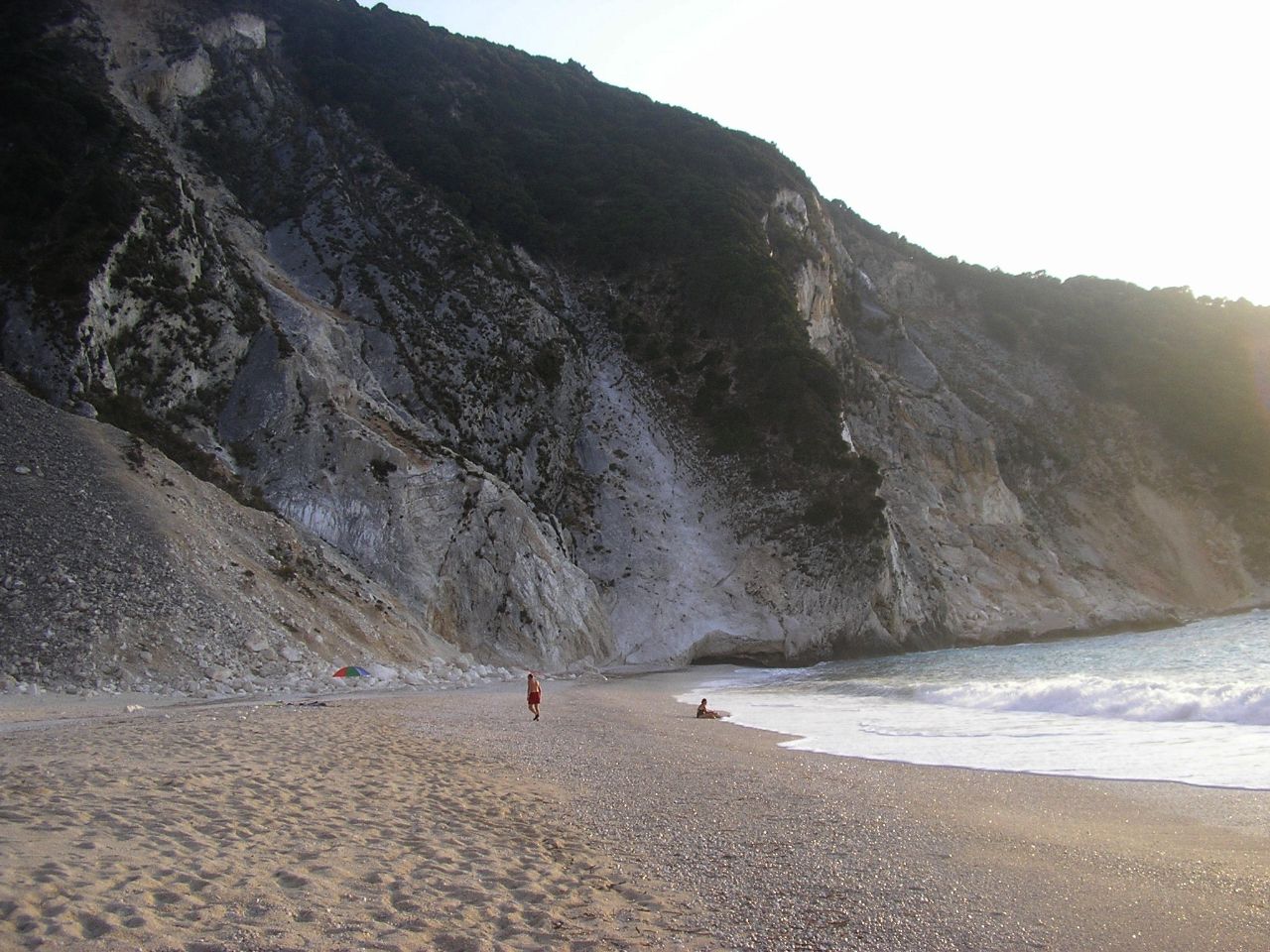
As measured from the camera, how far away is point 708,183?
52.6 m

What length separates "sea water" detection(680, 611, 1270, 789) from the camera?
34.2 ft

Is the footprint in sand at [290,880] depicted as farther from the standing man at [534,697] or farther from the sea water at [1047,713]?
the standing man at [534,697]

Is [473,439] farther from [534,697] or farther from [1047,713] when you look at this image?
[1047,713]

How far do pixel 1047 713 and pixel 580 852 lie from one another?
1329cm

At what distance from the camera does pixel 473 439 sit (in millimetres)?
36969

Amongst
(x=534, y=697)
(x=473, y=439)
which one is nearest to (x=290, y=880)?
(x=534, y=697)

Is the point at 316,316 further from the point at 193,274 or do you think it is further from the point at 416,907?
the point at 416,907

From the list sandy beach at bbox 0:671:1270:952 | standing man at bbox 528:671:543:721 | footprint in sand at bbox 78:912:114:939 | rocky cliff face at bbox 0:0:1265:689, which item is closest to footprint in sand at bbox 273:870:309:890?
sandy beach at bbox 0:671:1270:952

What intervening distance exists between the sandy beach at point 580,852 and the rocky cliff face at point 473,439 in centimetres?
1043

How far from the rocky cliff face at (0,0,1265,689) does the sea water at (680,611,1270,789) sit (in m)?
8.85

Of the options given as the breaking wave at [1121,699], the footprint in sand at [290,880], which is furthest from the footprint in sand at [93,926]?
the breaking wave at [1121,699]

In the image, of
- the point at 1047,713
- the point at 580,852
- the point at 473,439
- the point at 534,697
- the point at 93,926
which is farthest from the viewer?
the point at 473,439

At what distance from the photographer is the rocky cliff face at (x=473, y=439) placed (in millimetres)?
26094

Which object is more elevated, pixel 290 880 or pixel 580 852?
pixel 290 880
